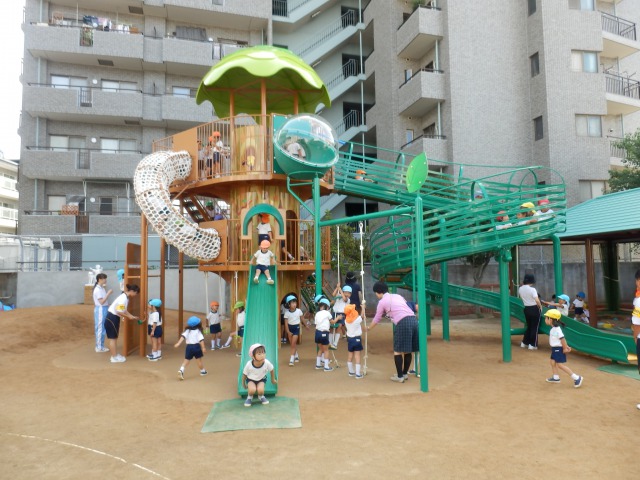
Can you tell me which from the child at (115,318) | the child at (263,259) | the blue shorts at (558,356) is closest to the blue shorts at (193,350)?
the child at (263,259)

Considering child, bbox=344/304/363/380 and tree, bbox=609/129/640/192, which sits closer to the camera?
child, bbox=344/304/363/380

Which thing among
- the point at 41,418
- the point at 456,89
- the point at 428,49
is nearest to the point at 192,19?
the point at 428,49

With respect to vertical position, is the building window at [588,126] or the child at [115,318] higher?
the building window at [588,126]

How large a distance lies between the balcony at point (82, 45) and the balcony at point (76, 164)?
17.6ft

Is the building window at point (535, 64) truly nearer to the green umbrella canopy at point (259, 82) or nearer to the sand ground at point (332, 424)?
the green umbrella canopy at point (259, 82)

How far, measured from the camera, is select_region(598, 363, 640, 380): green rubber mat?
9.28 meters

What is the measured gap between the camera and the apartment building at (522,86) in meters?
23.6

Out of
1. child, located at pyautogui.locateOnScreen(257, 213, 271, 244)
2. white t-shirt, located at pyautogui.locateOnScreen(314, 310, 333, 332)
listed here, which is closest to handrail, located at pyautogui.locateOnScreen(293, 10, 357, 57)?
child, located at pyautogui.locateOnScreen(257, 213, 271, 244)

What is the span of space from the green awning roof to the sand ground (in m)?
5.07

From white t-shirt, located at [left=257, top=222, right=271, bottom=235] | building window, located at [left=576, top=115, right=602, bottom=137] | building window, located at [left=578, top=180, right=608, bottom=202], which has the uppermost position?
building window, located at [left=576, top=115, right=602, bottom=137]

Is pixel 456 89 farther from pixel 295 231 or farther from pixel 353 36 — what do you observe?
pixel 295 231

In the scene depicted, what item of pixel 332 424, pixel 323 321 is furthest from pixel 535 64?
pixel 332 424

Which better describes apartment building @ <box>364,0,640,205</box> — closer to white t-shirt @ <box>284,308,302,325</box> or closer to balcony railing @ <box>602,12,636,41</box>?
balcony railing @ <box>602,12,636,41</box>

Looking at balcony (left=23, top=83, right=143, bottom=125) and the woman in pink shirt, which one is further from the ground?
balcony (left=23, top=83, right=143, bottom=125)
